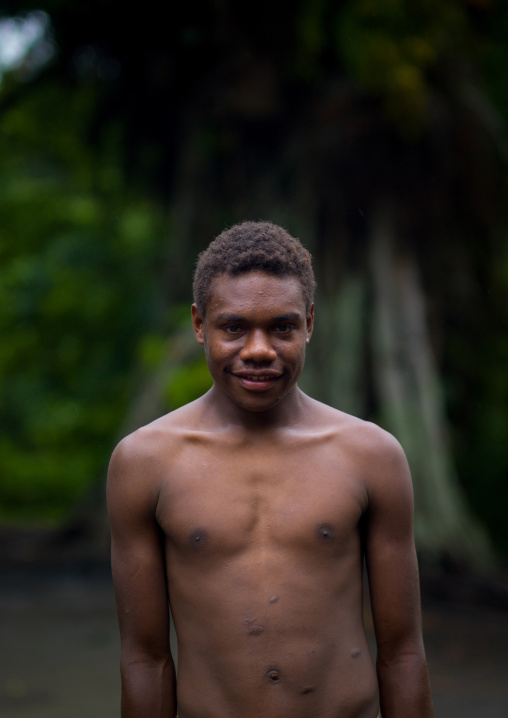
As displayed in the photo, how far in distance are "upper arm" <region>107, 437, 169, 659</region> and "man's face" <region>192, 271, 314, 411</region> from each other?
0.26 meters

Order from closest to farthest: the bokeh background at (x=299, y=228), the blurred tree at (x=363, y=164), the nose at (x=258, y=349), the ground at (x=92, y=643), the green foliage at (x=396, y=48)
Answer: the nose at (x=258, y=349), the ground at (x=92, y=643), the green foliage at (x=396, y=48), the bokeh background at (x=299, y=228), the blurred tree at (x=363, y=164)

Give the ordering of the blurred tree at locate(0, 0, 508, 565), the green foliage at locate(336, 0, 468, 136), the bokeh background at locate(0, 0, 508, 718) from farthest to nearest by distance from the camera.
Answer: the blurred tree at locate(0, 0, 508, 565) < the bokeh background at locate(0, 0, 508, 718) < the green foliage at locate(336, 0, 468, 136)

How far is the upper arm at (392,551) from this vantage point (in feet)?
6.68

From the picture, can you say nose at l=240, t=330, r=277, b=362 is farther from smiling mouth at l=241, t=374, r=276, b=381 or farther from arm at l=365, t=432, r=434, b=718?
arm at l=365, t=432, r=434, b=718

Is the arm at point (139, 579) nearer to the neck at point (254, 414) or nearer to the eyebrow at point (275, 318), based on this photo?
the neck at point (254, 414)

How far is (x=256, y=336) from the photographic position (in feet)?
6.53

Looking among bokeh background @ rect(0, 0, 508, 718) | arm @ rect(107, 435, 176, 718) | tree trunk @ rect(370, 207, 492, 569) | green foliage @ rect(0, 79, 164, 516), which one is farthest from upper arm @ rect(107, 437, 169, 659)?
green foliage @ rect(0, 79, 164, 516)

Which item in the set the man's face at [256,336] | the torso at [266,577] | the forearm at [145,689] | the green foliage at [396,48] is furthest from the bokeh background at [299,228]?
the man's face at [256,336]

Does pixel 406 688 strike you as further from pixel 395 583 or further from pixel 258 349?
pixel 258 349

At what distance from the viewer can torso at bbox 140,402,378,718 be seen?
1965 millimetres

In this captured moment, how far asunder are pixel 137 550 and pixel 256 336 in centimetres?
53

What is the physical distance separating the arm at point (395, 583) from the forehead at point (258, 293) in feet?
1.22

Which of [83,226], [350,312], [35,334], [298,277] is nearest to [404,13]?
[350,312]

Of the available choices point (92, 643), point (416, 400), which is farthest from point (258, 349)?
point (416, 400)
